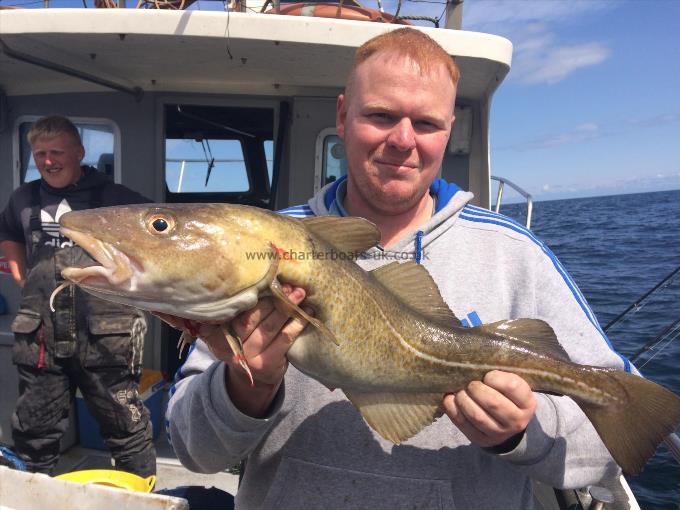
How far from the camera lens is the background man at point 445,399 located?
6.22ft

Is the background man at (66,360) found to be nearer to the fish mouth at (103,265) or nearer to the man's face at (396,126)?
the fish mouth at (103,265)

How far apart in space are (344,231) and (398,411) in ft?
2.60

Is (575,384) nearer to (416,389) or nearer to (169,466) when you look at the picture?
(416,389)

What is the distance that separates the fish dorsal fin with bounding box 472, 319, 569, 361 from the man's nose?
0.86 m

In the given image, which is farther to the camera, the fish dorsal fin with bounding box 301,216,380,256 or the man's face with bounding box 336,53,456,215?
the man's face with bounding box 336,53,456,215

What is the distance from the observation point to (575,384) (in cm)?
200

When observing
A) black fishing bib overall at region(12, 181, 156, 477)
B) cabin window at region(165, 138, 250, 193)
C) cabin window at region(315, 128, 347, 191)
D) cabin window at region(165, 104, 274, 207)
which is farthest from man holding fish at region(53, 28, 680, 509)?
cabin window at region(165, 138, 250, 193)

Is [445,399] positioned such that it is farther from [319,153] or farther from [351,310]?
[319,153]

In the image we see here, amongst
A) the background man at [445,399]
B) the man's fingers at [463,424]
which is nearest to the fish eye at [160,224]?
the background man at [445,399]

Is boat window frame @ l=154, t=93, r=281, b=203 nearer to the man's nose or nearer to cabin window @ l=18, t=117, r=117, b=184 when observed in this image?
cabin window @ l=18, t=117, r=117, b=184

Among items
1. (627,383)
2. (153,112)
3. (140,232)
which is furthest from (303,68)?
(627,383)

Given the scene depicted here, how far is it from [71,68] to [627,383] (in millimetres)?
6005

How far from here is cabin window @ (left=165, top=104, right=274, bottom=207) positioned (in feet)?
21.5

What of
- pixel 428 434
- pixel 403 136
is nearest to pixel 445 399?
pixel 428 434
